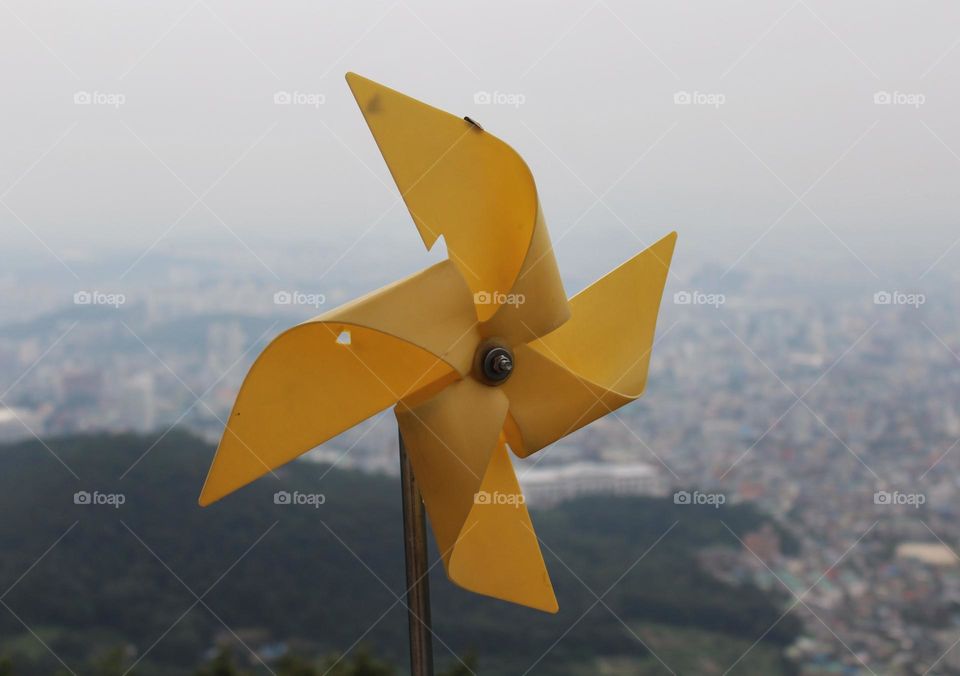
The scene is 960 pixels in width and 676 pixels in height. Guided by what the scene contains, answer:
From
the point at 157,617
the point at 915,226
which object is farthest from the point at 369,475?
the point at 915,226

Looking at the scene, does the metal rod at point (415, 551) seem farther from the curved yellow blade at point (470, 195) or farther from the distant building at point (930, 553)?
the distant building at point (930, 553)

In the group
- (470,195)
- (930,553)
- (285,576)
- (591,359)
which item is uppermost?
(470,195)

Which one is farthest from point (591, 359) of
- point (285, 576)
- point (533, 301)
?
point (285, 576)

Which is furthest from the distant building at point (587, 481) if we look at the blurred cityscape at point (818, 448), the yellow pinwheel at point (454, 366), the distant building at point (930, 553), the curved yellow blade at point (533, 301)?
the curved yellow blade at point (533, 301)

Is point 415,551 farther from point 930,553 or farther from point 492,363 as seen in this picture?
point 930,553

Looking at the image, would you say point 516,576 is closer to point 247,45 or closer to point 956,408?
point 247,45

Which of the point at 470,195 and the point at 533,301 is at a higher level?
the point at 470,195

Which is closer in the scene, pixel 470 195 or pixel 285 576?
pixel 470 195
